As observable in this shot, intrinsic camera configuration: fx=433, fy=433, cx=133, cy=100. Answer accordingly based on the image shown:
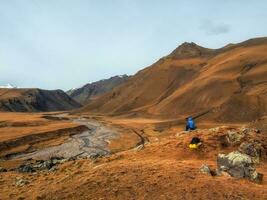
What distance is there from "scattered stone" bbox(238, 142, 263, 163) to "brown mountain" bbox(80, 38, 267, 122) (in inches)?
2765

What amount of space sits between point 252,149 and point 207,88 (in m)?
105

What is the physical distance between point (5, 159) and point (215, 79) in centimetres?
8949

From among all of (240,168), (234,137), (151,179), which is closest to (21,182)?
(151,179)

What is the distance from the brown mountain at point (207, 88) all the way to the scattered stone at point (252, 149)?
230ft

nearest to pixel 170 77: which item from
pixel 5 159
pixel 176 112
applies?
pixel 176 112

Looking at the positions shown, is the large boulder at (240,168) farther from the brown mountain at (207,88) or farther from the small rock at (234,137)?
the brown mountain at (207,88)

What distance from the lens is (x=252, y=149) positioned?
95.8 ft

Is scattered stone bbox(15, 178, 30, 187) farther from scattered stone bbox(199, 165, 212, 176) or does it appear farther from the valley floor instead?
scattered stone bbox(199, 165, 212, 176)

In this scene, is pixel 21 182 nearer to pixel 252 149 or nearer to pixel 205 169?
pixel 205 169

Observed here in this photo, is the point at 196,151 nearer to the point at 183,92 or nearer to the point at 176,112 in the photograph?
the point at 176,112

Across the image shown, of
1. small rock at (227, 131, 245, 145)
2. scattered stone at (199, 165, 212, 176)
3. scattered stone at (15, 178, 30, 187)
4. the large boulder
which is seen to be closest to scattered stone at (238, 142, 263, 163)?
small rock at (227, 131, 245, 145)

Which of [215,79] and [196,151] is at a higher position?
[215,79]

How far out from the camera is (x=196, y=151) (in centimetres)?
2942

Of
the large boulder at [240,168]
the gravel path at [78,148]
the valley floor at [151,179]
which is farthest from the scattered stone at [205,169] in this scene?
the gravel path at [78,148]
